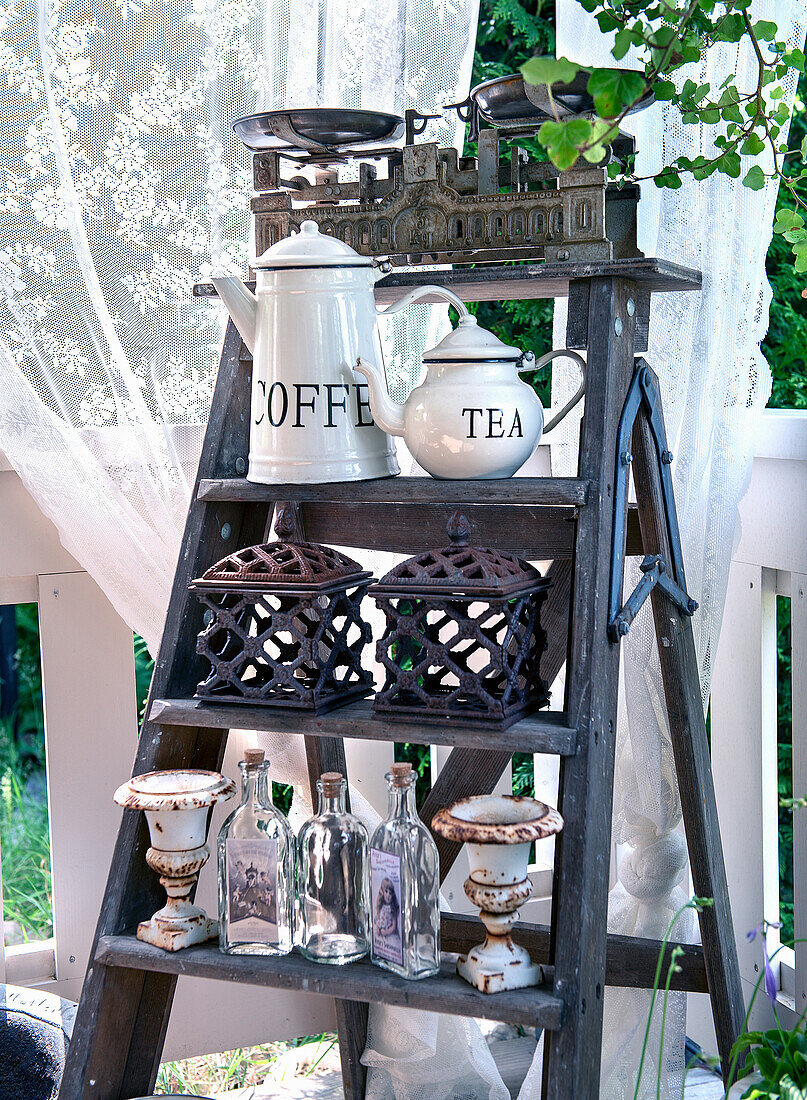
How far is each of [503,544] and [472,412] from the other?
11.2 inches

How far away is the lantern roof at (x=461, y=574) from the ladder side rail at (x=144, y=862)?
10.9 inches

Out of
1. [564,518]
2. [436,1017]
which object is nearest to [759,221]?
[564,518]

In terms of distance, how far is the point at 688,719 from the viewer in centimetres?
143

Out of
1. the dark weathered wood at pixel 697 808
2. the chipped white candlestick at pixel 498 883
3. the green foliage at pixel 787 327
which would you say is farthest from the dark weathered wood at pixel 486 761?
the green foliage at pixel 787 327

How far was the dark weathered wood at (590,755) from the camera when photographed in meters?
1.06

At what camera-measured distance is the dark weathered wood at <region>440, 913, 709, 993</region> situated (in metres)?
1.46

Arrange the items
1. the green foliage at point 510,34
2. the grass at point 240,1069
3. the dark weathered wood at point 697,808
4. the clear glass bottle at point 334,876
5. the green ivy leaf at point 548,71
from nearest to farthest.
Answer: the green ivy leaf at point 548,71 < the clear glass bottle at point 334,876 < the dark weathered wood at point 697,808 < the grass at point 240,1069 < the green foliage at point 510,34

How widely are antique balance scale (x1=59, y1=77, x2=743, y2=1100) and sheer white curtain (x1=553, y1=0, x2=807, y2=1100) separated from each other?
0.51 ft

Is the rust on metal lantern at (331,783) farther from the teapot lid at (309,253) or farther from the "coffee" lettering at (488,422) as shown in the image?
the teapot lid at (309,253)

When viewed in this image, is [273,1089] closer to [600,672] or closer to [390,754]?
[390,754]

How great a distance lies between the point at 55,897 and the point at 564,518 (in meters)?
1.01

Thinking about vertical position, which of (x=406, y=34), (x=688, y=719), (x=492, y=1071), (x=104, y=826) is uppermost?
(x=406, y=34)

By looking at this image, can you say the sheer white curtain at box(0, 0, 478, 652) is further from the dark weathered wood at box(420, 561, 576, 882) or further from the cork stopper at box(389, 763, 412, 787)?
the cork stopper at box(389, 763, 412, 787)

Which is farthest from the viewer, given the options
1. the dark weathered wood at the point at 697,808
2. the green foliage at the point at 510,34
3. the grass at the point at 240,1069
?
the green foliage at the point at 510,34
